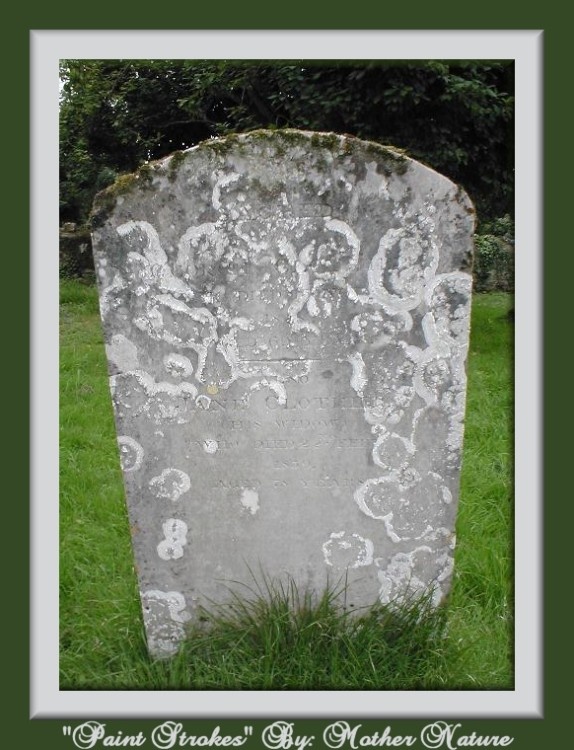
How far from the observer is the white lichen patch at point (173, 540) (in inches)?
110

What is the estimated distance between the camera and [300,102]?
5742 millimetres

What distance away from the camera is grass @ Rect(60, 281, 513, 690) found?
278 centimetres

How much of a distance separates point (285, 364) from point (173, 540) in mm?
819

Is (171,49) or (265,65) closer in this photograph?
(171,49)

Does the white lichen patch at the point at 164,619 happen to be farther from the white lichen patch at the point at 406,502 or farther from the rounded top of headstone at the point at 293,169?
the rounded top of headstone at the point at 293,169

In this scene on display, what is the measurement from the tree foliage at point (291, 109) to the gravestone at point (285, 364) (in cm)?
293

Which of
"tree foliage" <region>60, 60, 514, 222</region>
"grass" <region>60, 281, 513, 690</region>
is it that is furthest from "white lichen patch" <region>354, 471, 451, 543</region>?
"tree foliage" <region>60, 60, 514, 222</region>

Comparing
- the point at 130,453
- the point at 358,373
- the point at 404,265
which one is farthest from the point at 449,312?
the point at 130,453

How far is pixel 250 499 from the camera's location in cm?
277

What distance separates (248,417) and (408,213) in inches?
36.9

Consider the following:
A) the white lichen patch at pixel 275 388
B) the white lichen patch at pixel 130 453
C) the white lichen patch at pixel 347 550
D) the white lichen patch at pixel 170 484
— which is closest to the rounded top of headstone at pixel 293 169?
the white lichen patch at pixel 275 388

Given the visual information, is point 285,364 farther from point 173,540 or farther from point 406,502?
point 173,540

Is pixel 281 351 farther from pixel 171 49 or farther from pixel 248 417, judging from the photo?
pixel 171 49
